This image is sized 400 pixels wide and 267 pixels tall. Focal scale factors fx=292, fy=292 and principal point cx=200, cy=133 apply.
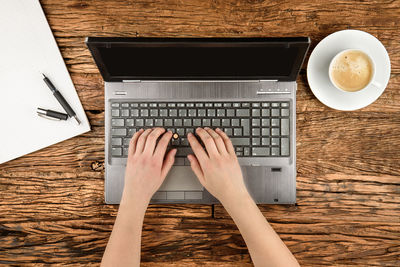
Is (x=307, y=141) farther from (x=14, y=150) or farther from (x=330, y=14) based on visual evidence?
(x=14, y=150)

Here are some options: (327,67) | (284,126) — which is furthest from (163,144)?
(327,67)

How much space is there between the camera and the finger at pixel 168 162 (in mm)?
811

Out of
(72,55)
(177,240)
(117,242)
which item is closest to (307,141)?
(177,240)

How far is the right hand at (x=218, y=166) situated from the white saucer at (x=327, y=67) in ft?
1.00

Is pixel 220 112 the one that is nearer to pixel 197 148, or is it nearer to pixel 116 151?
pixel 197 148

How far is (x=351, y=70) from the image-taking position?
2.60 ft

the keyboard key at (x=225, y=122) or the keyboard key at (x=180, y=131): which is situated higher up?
the keyboard key at (x=225, y=122)

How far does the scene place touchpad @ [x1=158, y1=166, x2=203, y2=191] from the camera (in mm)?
827

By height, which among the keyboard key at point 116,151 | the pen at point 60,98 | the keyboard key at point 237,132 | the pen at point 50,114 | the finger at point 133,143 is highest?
the pen at point 60,98

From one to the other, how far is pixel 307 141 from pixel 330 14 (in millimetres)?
380

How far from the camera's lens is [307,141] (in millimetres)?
862

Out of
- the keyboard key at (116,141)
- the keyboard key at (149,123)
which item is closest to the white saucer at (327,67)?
the keyboard key at (149,123)

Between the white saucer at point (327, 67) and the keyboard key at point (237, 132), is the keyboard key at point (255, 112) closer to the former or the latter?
the keyboard key at point (237, 132)

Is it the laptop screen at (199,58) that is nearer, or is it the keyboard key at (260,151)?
the laptop screen at (199,58)
